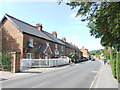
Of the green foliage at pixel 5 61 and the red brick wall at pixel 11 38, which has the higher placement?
the red brick wall at pixel 11 38

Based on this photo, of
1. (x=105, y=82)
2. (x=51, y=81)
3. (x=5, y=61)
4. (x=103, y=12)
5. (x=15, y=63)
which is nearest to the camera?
(x=103, y=12)

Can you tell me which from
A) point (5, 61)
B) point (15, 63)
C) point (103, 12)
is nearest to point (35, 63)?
point (5, 61)

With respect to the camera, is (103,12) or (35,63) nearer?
(103,12)

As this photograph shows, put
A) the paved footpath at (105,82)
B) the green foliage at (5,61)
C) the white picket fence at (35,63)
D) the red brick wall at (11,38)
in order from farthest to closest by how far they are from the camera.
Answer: the red brick wall at (11,38) < the white picket fence at (35,63) < the green foliage at (5,61) < the paved footpath at (105,82)

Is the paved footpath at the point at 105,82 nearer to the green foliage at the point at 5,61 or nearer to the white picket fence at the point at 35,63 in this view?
the green foliage at the point at 5,61

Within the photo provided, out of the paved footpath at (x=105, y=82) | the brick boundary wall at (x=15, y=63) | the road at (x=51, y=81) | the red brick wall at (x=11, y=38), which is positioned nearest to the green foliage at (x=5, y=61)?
the brick boundary wall at (x=15, y=63)

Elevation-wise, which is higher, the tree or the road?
the tree

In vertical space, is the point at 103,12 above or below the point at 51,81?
above

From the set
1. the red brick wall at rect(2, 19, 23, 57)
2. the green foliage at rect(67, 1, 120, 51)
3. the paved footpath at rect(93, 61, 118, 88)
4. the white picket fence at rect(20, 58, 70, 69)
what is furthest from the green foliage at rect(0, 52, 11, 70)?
the green foliage at rect(67, 1, 120, 51)

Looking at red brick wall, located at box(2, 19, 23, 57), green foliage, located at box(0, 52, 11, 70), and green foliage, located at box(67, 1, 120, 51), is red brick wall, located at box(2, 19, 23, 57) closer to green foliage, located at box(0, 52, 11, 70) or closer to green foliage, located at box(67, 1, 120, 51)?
green foliage, located at box(0, 52, 11, 70)

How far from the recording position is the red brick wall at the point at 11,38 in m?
29.9

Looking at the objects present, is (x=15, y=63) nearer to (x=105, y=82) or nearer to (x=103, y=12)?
(x=105, y=82)

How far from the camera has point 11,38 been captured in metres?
30.9

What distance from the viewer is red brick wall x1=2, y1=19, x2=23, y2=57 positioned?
29.9 m
